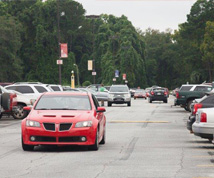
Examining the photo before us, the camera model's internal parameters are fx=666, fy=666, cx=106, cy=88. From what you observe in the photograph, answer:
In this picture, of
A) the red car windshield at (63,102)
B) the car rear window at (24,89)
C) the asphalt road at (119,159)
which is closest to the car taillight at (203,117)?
the asphalt road at (119,159)

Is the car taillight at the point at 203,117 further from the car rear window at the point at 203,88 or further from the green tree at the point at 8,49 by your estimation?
the green tree at the point at 8,49

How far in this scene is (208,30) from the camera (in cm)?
9181

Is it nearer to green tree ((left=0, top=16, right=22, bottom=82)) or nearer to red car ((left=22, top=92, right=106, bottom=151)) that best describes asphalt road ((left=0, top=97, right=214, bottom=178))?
red car ((left=22, top=92, right=106, bottom=151))

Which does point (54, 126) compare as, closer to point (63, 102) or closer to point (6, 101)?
point (63, 102)

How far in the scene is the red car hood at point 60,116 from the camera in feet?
49.3

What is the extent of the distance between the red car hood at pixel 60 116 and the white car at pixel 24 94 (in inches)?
665

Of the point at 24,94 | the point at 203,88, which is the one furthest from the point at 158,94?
the point at 24,94

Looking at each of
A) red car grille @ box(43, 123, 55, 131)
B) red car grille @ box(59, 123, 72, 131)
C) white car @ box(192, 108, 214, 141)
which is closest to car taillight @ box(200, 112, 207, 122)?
white car @ box(192, 108, 214, 141)

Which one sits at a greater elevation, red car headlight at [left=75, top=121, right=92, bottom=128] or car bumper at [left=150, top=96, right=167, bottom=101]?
red car headlight at [left=75, top=121, right=92, bottom=128]

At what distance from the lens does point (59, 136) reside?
14938 mm

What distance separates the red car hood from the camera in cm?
1502

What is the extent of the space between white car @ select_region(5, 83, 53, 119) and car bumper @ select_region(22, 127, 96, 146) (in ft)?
56.9

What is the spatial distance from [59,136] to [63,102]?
171 cm

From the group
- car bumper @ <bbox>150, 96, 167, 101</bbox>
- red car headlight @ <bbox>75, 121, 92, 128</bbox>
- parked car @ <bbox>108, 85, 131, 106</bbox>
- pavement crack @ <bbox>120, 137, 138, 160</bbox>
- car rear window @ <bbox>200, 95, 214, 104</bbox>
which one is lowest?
car bumper @ <bbox>150, 96, 167, 101</bbox>
